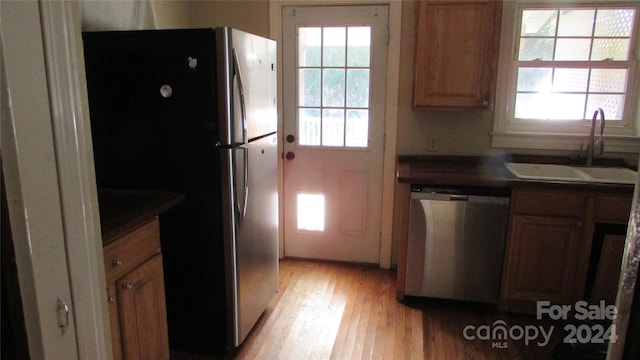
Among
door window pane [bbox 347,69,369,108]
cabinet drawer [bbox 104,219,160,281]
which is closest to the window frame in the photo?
door window pane [bbox 347,69,369,108]

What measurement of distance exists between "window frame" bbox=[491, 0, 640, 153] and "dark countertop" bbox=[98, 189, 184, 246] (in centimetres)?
230

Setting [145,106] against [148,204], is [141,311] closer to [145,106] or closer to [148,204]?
[148,204]

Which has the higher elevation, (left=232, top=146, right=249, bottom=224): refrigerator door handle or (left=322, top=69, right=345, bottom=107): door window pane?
(left=322, top=69, right=345, bottom=107): door window pane

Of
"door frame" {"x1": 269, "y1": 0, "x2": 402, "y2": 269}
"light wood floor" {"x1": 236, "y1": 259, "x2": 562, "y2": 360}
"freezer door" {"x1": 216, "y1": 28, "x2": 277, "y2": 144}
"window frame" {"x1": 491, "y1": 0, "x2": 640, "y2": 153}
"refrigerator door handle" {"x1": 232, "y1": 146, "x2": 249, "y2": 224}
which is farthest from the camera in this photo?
"door frame" {"x1": 269, "y1": 0, "x2": 402, "y2": 269}

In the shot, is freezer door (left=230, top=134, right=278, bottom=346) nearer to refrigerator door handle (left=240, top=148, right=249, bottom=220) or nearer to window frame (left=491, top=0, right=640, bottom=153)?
refrigerator door handle (left=240, top=148, right=249, bottom=220)

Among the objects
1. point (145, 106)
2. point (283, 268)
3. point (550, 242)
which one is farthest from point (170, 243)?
point (550, 242)

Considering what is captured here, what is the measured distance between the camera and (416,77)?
2.93 metres

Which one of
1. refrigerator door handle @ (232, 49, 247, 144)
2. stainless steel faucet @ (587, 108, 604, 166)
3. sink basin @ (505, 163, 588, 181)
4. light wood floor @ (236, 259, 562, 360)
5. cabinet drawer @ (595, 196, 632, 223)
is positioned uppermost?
refrigerator door handle @ (232, 49, 247, 144)

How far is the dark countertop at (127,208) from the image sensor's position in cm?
152

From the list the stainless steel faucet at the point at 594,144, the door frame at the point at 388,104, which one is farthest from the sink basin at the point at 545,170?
the door frame at the point at 388,104

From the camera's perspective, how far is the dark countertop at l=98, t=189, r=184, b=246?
1520 millimetres

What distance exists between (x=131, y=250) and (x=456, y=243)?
1.94m

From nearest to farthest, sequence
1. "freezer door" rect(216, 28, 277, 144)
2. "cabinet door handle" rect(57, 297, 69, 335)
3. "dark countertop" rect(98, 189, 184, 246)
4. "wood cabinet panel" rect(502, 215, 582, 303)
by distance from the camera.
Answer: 1. "cabinet door handle" rect(57, 297, 69, 335)
2. "dark countertop" rect(98, 189, 184, 246)
3. "freezer door" rect(216, 28, 277, 144)
4. "wood cabinet panel" rect(502, 215, 582, 303)

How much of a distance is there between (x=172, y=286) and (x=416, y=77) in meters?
1.96
